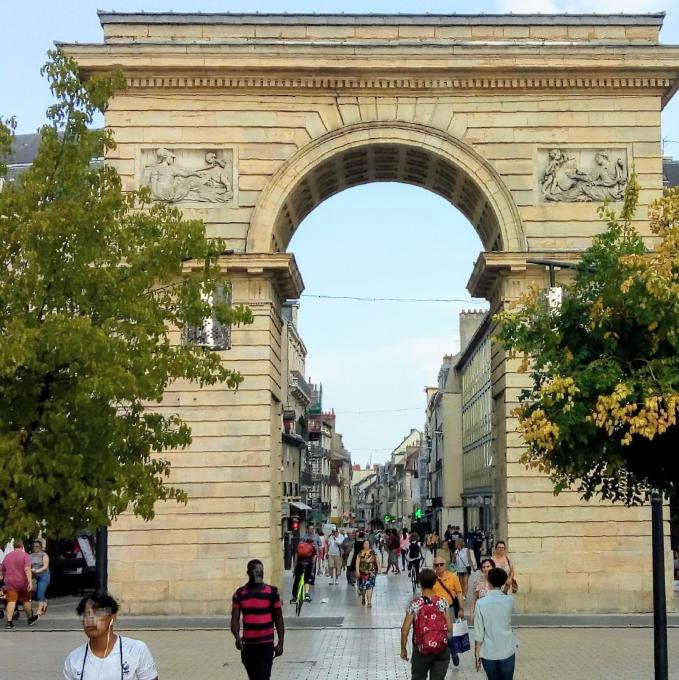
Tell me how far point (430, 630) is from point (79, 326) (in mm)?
5139

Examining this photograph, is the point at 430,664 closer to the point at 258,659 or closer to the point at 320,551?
the point at 258,659

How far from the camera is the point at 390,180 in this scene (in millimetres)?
34031

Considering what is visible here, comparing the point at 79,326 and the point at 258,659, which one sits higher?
the point at 79,326

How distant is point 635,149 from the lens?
30.0 metres

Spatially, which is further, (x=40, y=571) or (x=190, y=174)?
(x=190, y=174)

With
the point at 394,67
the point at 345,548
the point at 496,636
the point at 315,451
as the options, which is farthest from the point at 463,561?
the point at 315,451

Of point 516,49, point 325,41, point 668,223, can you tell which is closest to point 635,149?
point 516,49

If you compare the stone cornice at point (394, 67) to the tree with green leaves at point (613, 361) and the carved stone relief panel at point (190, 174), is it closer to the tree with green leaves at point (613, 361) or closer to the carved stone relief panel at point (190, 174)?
the carved stone relief panel at point (190, 174)

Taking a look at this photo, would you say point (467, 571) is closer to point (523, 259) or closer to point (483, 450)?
point (523, 259)

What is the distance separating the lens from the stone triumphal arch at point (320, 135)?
29078mm

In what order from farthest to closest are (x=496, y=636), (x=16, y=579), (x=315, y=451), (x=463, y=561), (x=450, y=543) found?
(x=315, y=451), (x=450, y=543), (x=463, y=561), (x=16, y=579), (x=496, y=636)

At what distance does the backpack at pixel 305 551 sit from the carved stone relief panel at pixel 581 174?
1062 cm

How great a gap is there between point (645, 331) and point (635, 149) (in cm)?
1647

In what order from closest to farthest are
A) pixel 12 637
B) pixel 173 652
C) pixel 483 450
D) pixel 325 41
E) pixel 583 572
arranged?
pixel 173 652 → pixel 12 637 → pixel 583 572 → pixel 325 41 → pixel 483 450
